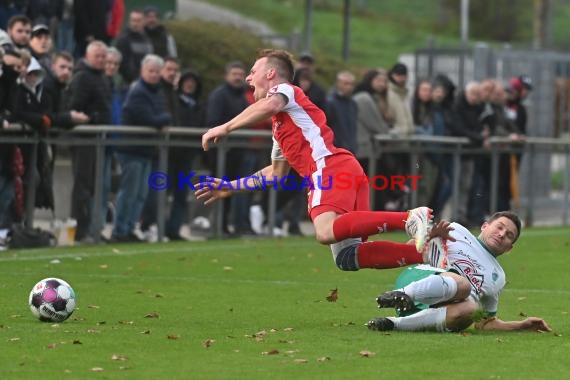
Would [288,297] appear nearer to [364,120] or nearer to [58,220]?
[58,220]

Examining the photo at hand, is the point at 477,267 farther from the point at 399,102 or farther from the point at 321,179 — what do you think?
the point at 399,102

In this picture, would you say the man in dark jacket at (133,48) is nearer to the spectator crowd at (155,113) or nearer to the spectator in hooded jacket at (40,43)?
the spectator crowd at (155,113)

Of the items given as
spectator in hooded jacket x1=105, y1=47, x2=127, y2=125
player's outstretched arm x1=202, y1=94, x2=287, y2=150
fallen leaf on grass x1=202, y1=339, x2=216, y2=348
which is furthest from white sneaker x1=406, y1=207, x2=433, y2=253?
spectator in hooded jacket x1=105, y1=47, x2=127, y2=125

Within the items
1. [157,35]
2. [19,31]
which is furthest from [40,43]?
[157,35]

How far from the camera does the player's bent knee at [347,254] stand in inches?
440

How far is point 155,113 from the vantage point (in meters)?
19.3

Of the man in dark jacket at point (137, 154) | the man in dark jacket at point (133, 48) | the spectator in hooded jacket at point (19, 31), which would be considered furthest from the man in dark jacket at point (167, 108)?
the spectator in hooded jacket at point (19, 31)

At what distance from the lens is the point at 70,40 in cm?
2253

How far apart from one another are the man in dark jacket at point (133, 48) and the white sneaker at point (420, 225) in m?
11.1

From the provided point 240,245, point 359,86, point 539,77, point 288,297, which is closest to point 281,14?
point 539,77

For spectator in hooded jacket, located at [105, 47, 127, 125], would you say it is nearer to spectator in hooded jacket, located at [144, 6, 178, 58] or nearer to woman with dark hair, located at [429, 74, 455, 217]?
spectator in hooded jacket, located at [144, 6, 178, 58]

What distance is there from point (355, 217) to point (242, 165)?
9.52 meters

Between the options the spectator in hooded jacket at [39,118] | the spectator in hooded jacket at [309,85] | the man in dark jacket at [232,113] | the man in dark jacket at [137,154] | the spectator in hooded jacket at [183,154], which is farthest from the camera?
the spectator in hooded jacket at [309,85]

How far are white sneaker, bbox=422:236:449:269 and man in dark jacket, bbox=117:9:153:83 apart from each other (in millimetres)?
11063
